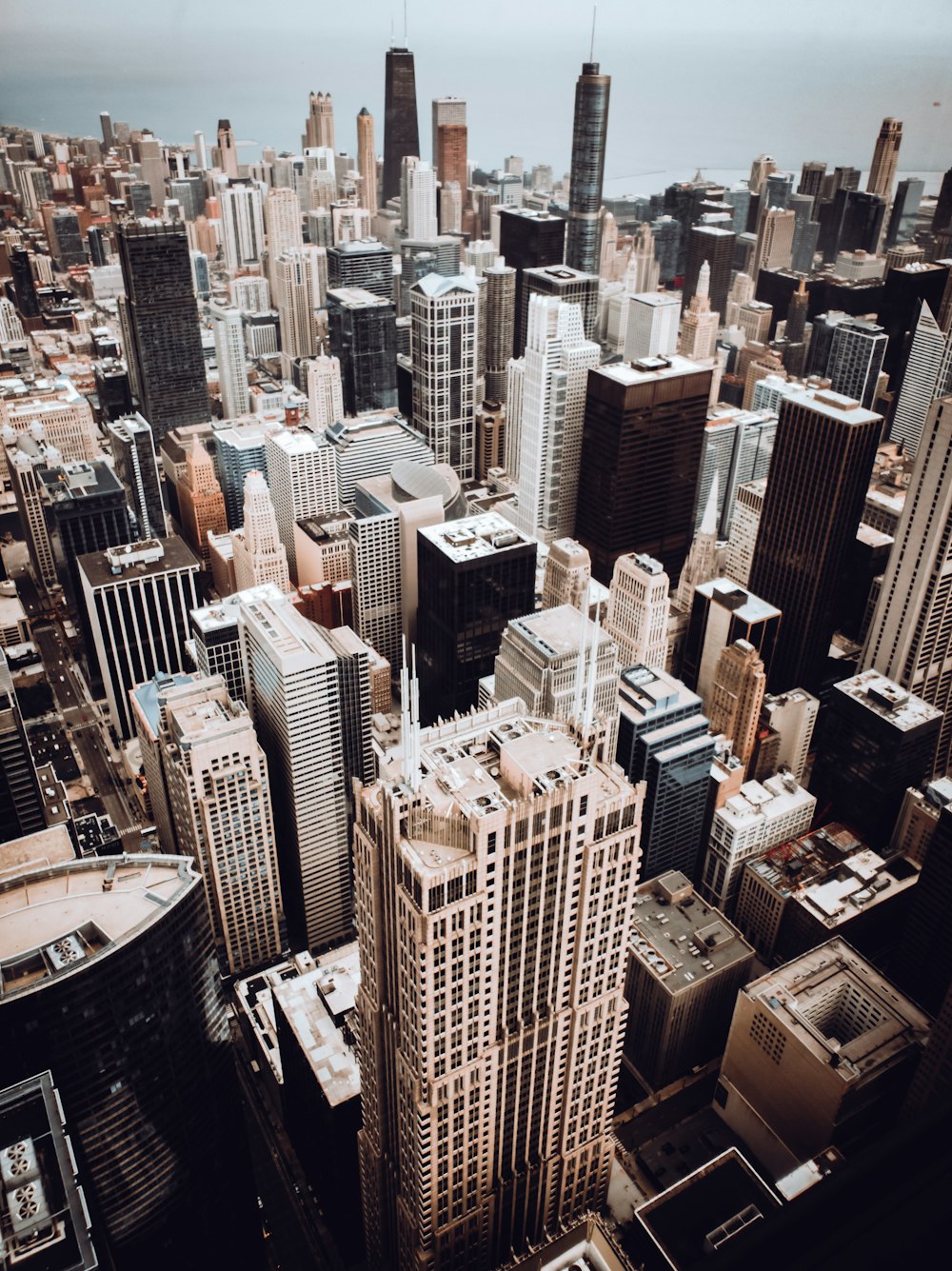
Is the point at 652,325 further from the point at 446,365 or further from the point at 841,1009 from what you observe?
the point at 841,1009

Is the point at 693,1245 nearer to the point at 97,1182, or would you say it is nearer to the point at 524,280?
the point at 97,1182

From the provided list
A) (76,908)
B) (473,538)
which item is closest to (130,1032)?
(76,908)

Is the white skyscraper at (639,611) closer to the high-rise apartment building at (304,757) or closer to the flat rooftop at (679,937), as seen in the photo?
the flat rooftop at (679,937)

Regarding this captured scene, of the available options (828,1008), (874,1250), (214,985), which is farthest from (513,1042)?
(828,1008)

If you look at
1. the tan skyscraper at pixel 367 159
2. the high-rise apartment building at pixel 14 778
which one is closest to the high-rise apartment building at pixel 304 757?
the high-rise apartment building at pixel 14 778

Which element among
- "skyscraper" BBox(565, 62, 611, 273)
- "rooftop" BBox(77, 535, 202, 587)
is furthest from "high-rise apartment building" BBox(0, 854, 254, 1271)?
"skyscraper" BBox(565, 62, 611, 273)
